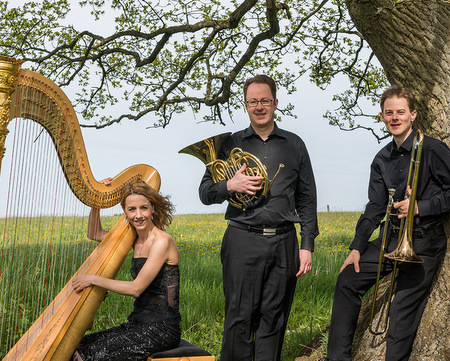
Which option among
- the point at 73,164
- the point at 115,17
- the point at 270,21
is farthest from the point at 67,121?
the point at 115,17

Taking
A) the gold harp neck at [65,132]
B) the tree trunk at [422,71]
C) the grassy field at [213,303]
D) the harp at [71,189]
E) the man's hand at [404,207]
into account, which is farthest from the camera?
the grassy field at [213,303]

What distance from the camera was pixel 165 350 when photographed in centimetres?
368

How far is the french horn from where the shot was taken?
391cm

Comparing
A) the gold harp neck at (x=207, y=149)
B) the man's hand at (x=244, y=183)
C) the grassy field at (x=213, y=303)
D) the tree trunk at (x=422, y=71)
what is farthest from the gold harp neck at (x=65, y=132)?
the tree trunk at (x=422, y=71)

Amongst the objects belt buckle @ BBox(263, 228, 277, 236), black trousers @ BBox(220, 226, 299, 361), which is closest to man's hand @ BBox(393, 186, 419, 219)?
black trousers @ BBox(220, 226, 299, 361)

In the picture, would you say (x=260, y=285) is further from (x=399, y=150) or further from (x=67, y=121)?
(x=67, y=121)

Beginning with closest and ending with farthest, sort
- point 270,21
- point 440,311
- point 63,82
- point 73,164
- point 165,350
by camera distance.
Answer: point 165,350 < point 73,164 < point 440,311 < point 270,21 < point 63,82

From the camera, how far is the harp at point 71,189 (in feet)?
10.3

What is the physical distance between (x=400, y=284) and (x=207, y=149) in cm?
168

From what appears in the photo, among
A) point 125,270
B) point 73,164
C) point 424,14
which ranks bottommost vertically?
point 125,270

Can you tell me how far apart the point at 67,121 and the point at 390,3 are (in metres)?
2.92

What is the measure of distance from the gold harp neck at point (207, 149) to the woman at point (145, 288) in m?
0.39

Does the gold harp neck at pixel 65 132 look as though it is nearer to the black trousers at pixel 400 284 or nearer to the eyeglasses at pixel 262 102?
the eyeglasses at pixel 262 102

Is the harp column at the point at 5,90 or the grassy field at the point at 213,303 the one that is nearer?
the harp column at the point at 5,90
